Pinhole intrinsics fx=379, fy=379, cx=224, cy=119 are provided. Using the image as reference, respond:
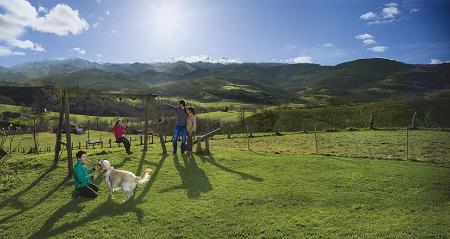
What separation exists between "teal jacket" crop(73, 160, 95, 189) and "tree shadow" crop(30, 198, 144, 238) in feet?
2.59

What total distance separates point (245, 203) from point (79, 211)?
25.1 ft

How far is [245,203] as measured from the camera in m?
17.6

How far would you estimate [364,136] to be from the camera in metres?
41.3

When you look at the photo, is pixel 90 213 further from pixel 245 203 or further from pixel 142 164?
pixel 142 164

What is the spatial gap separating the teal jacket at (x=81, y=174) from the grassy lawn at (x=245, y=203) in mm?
872

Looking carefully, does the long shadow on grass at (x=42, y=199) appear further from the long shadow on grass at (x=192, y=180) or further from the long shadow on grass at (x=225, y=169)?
the long shadow on grass at (x=225, y=169)

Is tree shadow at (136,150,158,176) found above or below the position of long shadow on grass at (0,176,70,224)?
above

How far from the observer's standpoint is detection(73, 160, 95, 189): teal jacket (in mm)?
18641

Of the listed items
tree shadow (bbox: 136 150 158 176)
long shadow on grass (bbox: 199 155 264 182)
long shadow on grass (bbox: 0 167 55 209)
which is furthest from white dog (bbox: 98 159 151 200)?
long shadow on grass (bbox: 199 155 264 182)

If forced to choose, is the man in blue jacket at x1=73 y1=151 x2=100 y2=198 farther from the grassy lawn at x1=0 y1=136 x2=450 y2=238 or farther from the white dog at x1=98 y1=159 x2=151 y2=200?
the white dog at x1=98 y1=159 x2=151 y2=200

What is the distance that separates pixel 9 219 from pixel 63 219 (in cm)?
275

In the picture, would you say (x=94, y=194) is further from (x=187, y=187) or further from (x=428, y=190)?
(x=428, y=190)

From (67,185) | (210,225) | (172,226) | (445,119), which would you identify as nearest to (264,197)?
(210,225)

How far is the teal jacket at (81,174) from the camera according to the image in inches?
734
